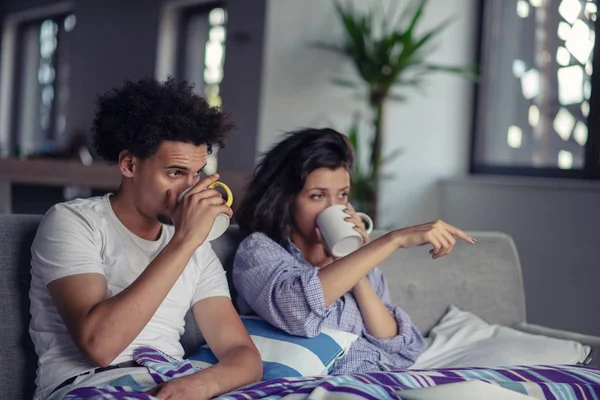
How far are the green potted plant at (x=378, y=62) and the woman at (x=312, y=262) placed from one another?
2.15 m

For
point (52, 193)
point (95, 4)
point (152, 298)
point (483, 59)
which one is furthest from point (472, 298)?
point (95, 4)

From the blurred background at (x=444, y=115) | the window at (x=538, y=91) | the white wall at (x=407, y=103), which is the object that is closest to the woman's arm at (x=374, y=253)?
the blurred background at (x=444, y=115)

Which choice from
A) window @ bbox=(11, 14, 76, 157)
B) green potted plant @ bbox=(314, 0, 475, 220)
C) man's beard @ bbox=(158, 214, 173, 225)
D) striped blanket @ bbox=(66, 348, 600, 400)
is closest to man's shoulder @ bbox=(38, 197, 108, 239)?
man's beard @ bbox=(158, 214, 173, 225)

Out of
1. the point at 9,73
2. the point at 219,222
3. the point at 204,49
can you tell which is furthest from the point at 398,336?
the point at 9,73

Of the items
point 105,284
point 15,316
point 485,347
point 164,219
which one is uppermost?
point 164,219

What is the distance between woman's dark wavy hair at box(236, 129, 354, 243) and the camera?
1886 mm

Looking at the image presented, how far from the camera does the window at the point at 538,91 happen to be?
3.99m

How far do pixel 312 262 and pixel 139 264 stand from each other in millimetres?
559

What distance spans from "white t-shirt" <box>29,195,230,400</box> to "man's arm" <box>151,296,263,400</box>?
54 mm

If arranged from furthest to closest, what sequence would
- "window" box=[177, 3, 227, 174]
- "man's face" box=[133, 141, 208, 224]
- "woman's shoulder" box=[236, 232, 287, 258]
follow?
"window" box=[177, 3, 227, 174], "woman's shoulder" box=[236, 232, 287, 258], "man's face" box=[133, 141, 208, 224]

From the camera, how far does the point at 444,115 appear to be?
15.3 ft

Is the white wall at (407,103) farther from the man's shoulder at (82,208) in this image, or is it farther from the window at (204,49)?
the man's shoulder at (82,208)

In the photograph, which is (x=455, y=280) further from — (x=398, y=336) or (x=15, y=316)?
(x=15, y=316)

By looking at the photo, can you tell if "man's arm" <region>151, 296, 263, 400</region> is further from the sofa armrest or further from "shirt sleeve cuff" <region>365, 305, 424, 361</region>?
the sofa armrest
